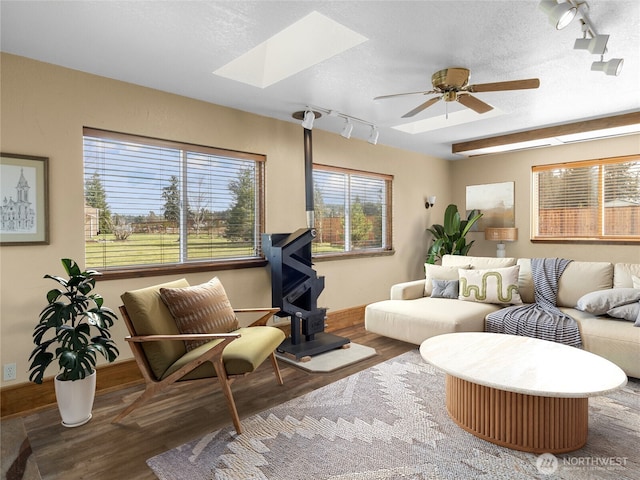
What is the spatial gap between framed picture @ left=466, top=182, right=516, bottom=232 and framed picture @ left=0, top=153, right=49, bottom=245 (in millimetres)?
5549

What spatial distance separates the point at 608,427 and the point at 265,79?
337cm

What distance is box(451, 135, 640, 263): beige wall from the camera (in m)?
4.76

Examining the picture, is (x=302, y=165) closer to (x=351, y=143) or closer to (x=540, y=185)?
(x=351, y=143)

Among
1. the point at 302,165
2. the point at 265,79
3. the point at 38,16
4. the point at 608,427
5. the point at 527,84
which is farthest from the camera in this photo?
the point at 302,165

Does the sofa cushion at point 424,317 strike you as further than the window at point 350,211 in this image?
No

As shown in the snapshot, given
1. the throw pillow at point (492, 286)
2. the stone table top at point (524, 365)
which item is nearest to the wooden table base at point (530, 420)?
the stone table top at point (524, 365)

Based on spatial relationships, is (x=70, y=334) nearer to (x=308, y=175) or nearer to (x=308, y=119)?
(x=308, y=175)

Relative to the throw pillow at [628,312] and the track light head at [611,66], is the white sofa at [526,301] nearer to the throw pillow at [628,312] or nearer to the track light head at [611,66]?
the throw pillow at [628,312]

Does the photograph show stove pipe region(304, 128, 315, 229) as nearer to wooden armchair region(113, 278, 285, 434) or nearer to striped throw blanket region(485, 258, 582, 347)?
wooden armchair region(113, 278, 285, 434)

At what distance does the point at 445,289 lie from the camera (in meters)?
4.25

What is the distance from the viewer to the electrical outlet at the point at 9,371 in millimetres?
2537

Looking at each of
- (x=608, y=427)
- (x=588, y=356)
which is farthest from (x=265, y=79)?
(x=608, y=427)

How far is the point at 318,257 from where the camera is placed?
4504 mm

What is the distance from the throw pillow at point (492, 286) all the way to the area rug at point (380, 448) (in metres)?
1.29
